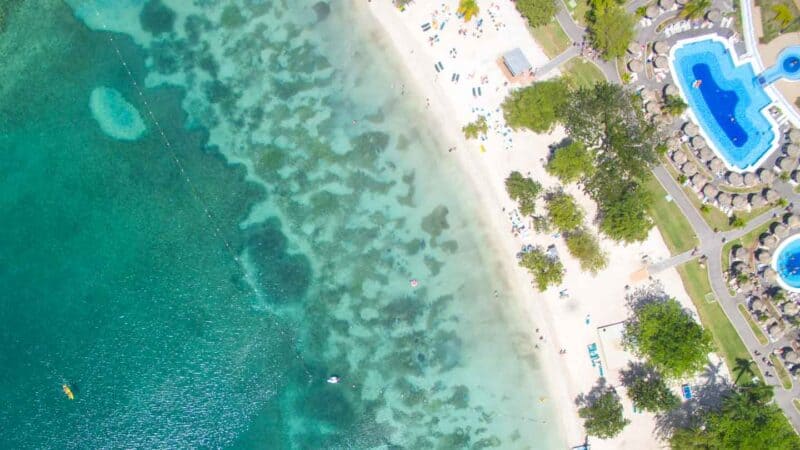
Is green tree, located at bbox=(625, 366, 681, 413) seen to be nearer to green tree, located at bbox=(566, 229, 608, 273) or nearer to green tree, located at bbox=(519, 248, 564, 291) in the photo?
green tree, located at bbox=(566, 229, 608, 273)

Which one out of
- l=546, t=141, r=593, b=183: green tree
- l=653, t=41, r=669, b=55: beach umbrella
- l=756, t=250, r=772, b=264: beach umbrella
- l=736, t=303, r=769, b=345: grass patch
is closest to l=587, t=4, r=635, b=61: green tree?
l=653, t=41, r=669, b=55: beach umbrella

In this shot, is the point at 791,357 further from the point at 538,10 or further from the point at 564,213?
the point at 538,10

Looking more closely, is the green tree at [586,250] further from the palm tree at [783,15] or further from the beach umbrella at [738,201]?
the palm tree at [783,15]

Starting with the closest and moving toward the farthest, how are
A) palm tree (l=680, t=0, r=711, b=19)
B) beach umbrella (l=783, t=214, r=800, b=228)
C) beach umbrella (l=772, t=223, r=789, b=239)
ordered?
palm tree (l=680, t=0, r=711, b=19) < beach umbrella (l=783, t=214, r=800, b=228) < beach umbrella (l=772, t=223, r=789, b=239)

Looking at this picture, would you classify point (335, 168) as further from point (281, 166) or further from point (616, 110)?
point (616, 110)

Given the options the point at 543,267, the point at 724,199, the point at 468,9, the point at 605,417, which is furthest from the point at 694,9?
the point at 605,417

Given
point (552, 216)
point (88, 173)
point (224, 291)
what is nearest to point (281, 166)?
point (224, 291)

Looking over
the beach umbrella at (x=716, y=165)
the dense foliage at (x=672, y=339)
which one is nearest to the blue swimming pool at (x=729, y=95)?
the beach umbrella at (x=716, y=165)
